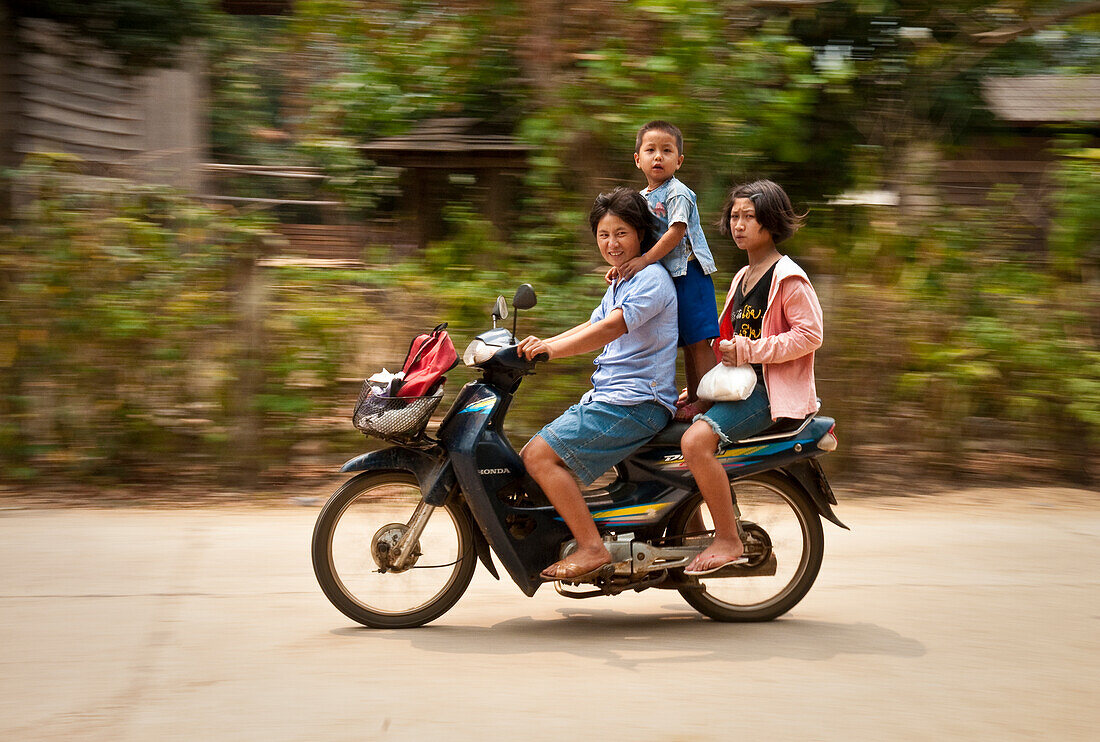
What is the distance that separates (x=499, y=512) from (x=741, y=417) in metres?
1.10

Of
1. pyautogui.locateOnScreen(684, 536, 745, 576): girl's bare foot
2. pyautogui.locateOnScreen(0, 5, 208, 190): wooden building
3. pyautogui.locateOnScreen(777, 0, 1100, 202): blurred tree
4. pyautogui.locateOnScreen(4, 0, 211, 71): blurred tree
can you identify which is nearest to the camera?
pyautogui.locateOnScreen(684, 536, 745, 576): girl's bare foot

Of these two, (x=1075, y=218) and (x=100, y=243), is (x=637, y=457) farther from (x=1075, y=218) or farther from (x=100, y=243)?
(x=1075, y=218)

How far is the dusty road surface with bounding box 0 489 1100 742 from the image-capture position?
3.70 meters

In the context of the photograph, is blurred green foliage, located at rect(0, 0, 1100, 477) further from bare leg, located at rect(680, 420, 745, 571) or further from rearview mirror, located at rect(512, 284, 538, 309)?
rearview mirror, located at rect(512, 284, 538, 309)

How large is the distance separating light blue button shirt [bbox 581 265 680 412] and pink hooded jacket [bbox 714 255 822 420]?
0.29 m

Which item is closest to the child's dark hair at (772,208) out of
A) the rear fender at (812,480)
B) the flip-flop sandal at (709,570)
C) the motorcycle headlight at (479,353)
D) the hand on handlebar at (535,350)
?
the rear fender at (812,480)

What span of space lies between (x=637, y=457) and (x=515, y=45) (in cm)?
521

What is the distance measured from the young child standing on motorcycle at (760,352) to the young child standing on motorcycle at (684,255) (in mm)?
203

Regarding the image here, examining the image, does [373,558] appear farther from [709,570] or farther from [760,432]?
[760,432]

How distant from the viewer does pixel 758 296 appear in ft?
15.6

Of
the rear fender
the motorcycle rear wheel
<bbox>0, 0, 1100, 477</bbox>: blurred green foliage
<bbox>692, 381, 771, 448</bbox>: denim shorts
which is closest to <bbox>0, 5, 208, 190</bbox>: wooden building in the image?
<bbox>0, 0, 1100, 477</bbox>: blurred green foliage

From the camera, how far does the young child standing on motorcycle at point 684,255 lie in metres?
4.95

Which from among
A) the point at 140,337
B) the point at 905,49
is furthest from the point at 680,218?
→ the point at 905,49

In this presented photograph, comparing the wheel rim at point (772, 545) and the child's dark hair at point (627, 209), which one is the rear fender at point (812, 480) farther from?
the child's dark hair at point (627, 209)
